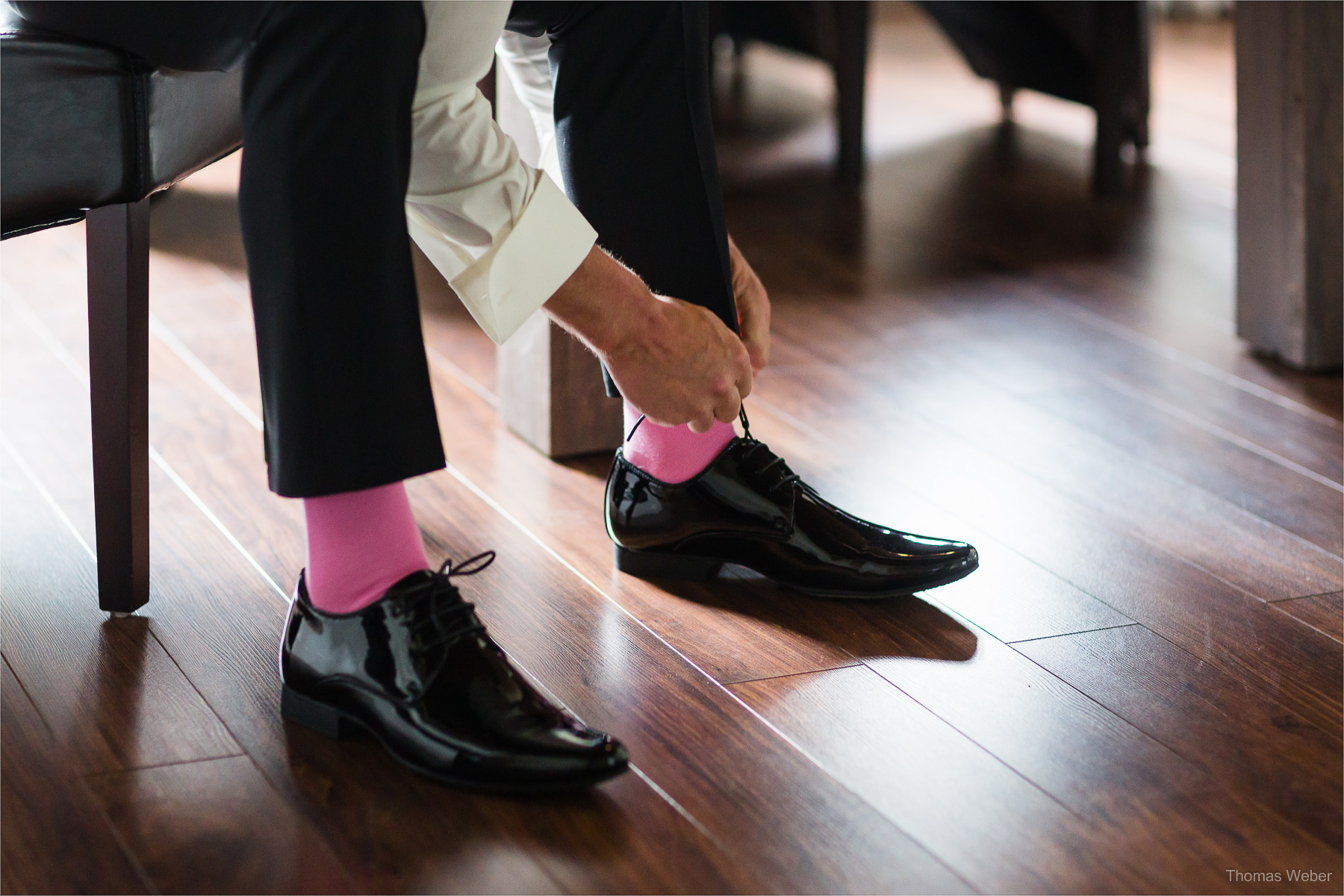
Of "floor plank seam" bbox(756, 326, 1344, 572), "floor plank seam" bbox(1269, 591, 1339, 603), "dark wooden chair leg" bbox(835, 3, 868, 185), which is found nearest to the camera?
"floor plank seam" bbox(1269, 591, 1339, 603)

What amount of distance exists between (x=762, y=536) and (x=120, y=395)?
443 mm

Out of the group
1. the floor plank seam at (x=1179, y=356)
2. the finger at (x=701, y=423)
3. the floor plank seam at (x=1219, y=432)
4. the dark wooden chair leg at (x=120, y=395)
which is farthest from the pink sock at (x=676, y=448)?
the floor plank seam at (x=1179, y=356)

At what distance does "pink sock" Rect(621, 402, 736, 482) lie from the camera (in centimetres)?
99

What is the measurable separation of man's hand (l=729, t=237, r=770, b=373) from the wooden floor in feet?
0.57

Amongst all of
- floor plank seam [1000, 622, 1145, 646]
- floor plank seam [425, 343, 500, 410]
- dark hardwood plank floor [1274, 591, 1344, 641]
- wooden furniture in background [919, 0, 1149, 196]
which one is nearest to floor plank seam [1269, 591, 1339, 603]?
dark hardwood plank floor [1274, 591, 1344, 641]

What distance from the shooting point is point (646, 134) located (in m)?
0.95

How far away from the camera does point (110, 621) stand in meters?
0.91

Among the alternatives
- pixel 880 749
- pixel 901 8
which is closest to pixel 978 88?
pixel 901 8

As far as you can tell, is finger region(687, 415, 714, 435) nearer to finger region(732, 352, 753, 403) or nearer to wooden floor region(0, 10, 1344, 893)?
finger region(732, 352, 753, 403)

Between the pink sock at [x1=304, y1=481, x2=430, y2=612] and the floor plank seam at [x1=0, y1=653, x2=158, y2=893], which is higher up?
the pink sock at [x1=304, y1=481, x2=430, y2=612]

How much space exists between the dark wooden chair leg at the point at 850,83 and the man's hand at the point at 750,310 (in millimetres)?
1427

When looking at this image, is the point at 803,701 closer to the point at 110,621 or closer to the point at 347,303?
the point at 347,303

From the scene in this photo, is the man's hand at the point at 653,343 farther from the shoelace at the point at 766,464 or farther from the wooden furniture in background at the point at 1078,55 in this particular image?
the wooden furniture in background at the point at 1078,55

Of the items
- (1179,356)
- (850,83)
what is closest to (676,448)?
(1179,356)
